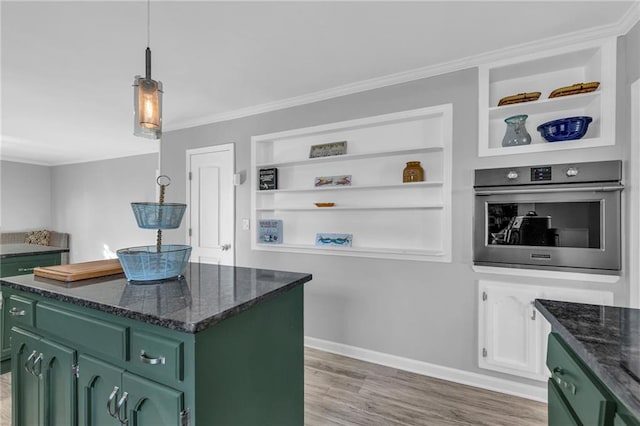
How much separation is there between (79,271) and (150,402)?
858mm

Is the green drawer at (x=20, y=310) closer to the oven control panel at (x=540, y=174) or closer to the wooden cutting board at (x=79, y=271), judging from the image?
the wooden cutting board at (x=79, y=271)

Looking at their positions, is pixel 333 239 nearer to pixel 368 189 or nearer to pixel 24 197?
pixel 368 189

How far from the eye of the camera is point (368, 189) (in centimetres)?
279

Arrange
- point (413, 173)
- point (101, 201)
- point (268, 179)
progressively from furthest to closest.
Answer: point (101, 201)
point (268, 179)
point (413, 173)

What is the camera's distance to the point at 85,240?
260 inches

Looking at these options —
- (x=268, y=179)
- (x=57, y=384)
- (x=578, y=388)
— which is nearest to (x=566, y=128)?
(x=578, y=388)

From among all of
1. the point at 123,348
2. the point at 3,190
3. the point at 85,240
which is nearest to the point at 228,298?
the point at 123,348

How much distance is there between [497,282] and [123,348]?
2.33 m

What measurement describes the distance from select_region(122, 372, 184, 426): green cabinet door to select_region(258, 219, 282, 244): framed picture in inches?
82.0

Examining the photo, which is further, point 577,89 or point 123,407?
point 577,89

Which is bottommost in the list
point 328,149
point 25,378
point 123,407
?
point 25,378

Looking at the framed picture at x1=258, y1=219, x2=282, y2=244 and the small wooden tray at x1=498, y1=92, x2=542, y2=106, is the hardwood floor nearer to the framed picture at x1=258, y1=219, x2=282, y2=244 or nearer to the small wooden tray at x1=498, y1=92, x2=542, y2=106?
the framed picture at x1=258, y1=219, x2=282, y2=244

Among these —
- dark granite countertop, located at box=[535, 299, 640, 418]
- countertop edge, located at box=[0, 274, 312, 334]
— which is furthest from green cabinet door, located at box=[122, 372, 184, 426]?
dark granite countertop, located at box=[535, 299, 640, 418]

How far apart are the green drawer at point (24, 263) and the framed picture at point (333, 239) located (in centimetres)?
250
